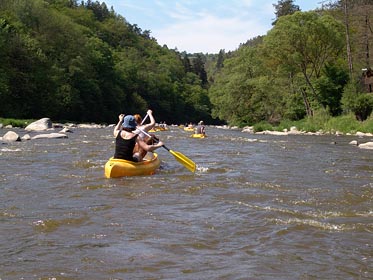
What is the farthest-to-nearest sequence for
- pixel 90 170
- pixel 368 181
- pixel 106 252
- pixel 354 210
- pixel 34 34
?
pixel 34 34
pixel 90 170
pixel 368 181
pixel 354 210
pixel 106 252

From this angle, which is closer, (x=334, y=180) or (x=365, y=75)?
(x=334, y=180)

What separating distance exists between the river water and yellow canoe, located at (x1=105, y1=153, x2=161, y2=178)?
217mm

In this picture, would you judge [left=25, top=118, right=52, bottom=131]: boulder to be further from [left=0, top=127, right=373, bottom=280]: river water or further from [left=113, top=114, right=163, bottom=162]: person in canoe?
[left=113, top=114, right=163, bottom=162]: person in canoe

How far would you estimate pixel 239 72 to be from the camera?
54.9 meters

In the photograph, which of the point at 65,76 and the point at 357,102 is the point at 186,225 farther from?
the point at 65,76

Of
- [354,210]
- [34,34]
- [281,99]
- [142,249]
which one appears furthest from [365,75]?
[34,34]

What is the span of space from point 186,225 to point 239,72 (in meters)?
50.6

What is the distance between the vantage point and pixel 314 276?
3.79m

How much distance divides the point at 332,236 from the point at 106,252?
7.91 ft

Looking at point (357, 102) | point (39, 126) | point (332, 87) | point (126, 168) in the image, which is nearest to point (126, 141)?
point (126, 168)

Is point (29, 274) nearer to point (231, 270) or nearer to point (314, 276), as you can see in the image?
point (231, 270)

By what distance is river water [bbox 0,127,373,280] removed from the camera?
3965 millimetres

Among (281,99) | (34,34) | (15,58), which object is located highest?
(34,34)

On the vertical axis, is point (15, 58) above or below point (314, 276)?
above
